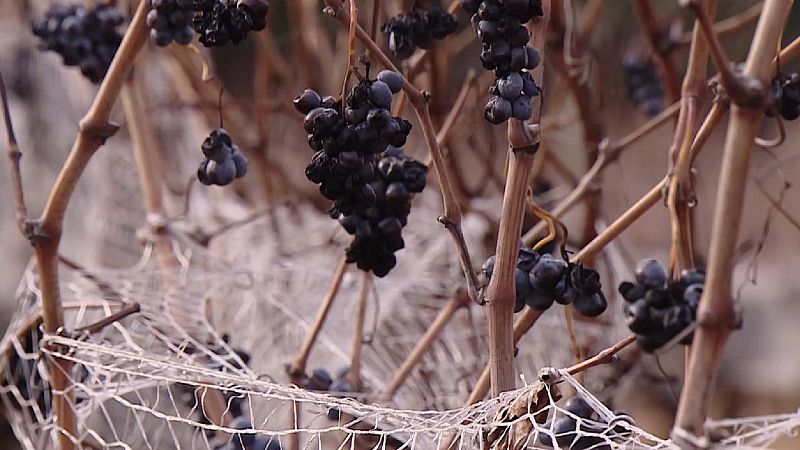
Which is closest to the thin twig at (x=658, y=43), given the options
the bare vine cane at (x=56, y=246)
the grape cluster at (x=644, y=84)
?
the grape cluster at (x=644, y=84)

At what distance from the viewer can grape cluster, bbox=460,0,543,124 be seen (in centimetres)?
46

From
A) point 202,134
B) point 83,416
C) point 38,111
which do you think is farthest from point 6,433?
point 83,416

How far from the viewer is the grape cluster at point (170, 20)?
1.81 feet

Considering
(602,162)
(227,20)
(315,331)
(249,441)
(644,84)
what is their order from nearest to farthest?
(227,20) → (249,441) → (315,331) → (602,162) → (644,84)

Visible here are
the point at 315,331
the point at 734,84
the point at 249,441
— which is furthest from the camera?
the point at 315,331

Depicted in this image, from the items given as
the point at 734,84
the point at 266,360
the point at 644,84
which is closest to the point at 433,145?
the point at 734,84

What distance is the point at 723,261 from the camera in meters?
0.39

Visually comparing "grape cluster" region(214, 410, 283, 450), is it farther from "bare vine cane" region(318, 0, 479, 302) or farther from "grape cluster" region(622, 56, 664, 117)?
"grape cluster" region(622, 56, 664, 117)

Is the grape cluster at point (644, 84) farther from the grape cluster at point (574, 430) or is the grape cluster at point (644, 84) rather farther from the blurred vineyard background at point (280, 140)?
the grape cluster at point (574, 430)

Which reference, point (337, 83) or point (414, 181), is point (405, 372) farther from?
point (337, 83)

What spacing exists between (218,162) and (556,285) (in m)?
0.22

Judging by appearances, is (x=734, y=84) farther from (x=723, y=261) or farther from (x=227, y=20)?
(x=227, y=20)

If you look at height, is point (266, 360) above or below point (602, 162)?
below

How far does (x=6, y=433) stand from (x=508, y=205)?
→ 154cm
